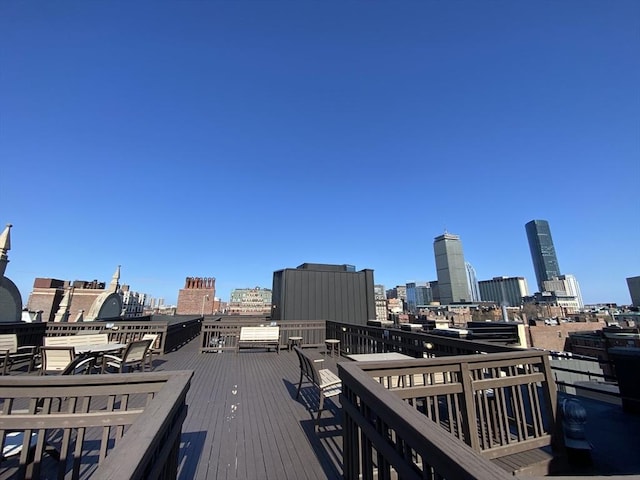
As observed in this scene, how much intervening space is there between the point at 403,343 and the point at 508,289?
143 metres

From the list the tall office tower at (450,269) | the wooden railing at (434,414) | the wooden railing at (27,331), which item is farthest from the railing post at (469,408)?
the tall office tower at (450,269)

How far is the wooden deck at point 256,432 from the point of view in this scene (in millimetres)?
2406

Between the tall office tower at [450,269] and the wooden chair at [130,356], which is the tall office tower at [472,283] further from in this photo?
the wooden chair at [130,356]

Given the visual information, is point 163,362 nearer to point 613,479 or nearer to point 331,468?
point 331,468


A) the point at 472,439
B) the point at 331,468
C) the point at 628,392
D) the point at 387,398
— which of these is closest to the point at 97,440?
the point at 331,468

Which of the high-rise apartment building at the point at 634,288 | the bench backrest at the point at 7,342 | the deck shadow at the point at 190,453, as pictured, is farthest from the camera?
the high-rise apartment building at the point at 634,288

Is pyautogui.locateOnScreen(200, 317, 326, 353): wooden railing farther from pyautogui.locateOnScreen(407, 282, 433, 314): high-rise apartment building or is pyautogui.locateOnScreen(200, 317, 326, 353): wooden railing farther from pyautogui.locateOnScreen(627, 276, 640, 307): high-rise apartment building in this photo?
pyautogui.locateOnScreen(407, 282, 433, 314): high-rise apartment building

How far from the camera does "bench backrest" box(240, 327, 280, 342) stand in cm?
815

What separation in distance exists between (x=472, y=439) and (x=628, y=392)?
3560 mm

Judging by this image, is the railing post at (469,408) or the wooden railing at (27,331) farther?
the wooden railing at (27,331)

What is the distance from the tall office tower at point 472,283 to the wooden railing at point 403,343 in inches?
5564

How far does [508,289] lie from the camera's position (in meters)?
119

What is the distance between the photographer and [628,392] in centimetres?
389

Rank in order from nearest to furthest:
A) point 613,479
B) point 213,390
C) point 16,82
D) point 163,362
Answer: point 613,479 → point 213,390 → point 163,362 → point 16,82
